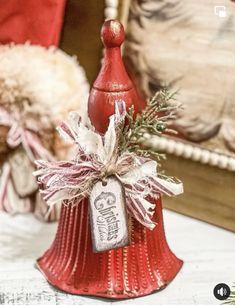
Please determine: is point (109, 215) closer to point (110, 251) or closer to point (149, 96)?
point (110, 251)

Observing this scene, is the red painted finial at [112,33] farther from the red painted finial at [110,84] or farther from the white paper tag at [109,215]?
the white paper tag at [109,215]

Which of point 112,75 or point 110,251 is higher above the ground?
point 112,75

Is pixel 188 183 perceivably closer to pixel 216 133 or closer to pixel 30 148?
pixel 216 133

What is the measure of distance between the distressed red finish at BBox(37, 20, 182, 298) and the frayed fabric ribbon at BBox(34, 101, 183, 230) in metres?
0.02

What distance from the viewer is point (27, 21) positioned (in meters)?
0.84

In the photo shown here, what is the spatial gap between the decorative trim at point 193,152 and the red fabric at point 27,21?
0.20m

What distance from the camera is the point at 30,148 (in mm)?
827

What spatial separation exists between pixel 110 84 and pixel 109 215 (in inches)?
5.4

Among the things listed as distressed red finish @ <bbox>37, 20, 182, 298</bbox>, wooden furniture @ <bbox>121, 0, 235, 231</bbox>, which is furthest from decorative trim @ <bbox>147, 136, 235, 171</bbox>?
distressed red finish @ <bbox>37, 20, 182, 298</bbox>

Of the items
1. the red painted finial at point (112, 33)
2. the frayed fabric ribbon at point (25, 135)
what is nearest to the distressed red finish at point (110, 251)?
the red painted finial at point (112, 33)

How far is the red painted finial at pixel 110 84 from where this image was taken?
64 centimetres

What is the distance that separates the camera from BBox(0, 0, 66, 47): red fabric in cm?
84

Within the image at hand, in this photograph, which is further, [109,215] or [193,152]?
[193,152]

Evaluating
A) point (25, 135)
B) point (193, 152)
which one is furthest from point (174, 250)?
point (25, 135)
